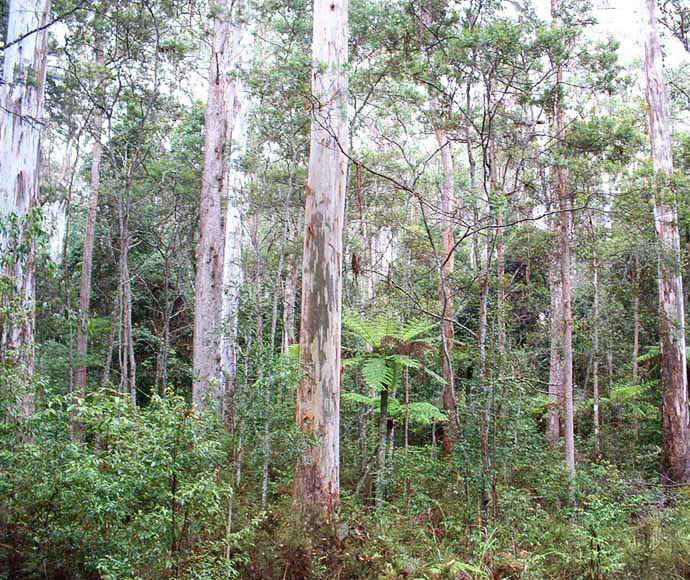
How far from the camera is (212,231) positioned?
1039 centimetres

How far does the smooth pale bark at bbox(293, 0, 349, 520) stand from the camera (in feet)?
22.2

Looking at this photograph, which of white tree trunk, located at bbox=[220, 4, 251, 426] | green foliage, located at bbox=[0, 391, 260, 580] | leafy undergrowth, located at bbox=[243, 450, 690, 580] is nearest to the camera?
green foliage, located at bbox=[0, 391, 260, 580]

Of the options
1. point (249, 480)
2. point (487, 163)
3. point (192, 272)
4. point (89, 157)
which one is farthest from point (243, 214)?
point (89, 157)

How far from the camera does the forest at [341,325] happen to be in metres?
4.30

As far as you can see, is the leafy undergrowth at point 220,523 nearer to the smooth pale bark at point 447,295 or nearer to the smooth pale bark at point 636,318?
the smooth pale bark at point 447,295

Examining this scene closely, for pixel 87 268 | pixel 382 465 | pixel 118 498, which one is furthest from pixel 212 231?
pixel 118 498

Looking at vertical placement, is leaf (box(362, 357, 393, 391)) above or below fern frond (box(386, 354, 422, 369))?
below

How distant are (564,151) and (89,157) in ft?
46.2

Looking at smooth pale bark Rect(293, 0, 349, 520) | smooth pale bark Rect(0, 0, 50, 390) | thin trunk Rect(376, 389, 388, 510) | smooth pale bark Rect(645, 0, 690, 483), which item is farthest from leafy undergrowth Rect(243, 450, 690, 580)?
Result: smooth pale bark Rect(0, 0, 50, 390)

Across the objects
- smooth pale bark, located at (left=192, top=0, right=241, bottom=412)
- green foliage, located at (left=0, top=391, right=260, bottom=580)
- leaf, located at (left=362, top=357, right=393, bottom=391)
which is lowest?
green foliage, located at (left=0, top=391, right=260, bottom=580)

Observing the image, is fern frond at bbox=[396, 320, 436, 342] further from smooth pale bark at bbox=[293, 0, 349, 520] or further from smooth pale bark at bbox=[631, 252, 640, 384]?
smooth pale bark at bbox=[631, 252, 640, 384]

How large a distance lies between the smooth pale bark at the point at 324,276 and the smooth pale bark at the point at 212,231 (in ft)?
7.85

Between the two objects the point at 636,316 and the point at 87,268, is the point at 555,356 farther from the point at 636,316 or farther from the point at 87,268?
the point at 87,268

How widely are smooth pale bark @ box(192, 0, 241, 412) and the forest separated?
50 millimetres
